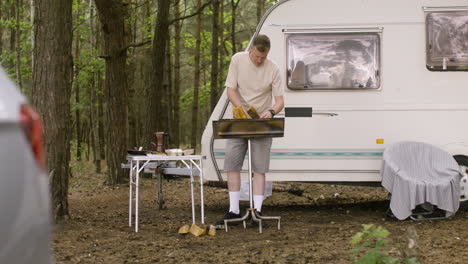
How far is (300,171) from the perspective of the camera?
9305 millimetres

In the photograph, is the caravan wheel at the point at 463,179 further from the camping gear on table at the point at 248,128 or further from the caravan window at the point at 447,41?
the camping gear on table at the point at 248,128

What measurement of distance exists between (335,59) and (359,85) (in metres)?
0.46

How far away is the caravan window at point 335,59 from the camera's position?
9.38 m

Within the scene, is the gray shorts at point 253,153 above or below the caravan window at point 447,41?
below

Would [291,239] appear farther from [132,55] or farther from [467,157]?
[132,55]

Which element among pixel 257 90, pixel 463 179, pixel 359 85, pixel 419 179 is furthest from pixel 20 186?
pixel 463 179

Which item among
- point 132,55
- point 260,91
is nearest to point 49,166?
point 260,91

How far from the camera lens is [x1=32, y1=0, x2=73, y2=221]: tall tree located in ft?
25.5

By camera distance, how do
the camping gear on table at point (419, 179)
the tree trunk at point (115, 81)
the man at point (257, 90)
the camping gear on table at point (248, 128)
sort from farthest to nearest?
the tree trunk at point (115, 81) → the camping gear on table at point (419, 179) → the man at point (257, 90) → the camping gear on table at point (248, 128)

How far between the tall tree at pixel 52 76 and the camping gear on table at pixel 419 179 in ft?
12.8

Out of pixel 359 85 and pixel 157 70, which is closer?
pixel 359 85

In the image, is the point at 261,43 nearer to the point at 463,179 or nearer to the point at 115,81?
the point at 463,179

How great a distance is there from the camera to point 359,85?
9.38 metres

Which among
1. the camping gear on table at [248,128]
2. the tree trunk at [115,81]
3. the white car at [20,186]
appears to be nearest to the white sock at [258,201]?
the camping gear on table at [248,128]
